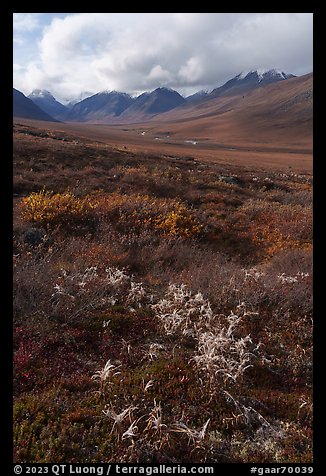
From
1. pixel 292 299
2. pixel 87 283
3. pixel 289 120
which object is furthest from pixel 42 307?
pixel 289 120

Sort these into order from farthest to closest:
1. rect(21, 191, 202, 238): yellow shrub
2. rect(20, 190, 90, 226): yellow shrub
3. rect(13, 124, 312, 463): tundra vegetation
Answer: rect(21, 191, 202, 238): yellow shrub, rect(20, 190, 90, 226): yellow shrub, rect(13, 124, 312, 463): tundra vegetation

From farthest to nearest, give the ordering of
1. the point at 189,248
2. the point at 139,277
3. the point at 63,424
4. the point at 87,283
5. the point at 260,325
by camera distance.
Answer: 1. the point at 189,248
2. the point at 139,277
3. the point at 87,283
4. the point at 260,325
5. the point at 63,424

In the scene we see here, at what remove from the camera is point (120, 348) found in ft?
19.2

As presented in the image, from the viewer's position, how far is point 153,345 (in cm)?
582

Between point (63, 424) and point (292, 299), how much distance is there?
17.9 ft

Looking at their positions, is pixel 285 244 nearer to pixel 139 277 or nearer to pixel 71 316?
pixel 139 277

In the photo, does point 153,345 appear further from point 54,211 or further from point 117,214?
point 117,214

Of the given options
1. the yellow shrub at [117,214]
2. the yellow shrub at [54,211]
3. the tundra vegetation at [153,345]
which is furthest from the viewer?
the yellow shrub at [117,214]

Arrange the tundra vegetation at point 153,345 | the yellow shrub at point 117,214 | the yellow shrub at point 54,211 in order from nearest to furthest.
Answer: the tundra vegetation at point 153,345
the yellow shrub at point 54,211
the yellow shrub at point 117,214

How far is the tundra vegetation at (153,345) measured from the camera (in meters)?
4.11

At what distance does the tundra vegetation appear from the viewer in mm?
4109

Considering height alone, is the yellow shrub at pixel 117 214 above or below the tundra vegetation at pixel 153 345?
above

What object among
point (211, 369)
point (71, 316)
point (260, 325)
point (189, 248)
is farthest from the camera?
point (189, 248)

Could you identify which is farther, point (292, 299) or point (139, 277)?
point (139, 277)
